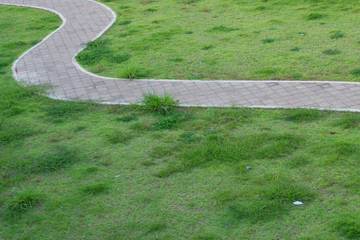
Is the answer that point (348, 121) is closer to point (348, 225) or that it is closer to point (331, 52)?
point (348, 225)

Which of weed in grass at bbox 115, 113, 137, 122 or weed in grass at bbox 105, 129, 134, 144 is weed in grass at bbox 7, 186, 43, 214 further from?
weed in grass at bbox 115, 113, 137, 122

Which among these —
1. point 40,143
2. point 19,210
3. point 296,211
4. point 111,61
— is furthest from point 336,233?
point 111,61

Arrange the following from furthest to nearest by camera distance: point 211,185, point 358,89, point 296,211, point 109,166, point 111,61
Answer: point 111,61, point 358,89, point 109,166, point 211,185, point 296,211

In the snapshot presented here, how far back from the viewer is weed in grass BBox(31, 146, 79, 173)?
598 cm

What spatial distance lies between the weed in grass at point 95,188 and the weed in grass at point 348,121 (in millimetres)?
3800

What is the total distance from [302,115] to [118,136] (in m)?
3.11

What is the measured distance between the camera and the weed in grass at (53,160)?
19.6ft

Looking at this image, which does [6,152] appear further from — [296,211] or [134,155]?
[296,211]

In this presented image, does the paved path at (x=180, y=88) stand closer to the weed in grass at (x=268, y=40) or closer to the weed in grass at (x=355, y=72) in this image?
the weed in grass at (x=355, y=72)

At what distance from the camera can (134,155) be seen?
6.20 meters

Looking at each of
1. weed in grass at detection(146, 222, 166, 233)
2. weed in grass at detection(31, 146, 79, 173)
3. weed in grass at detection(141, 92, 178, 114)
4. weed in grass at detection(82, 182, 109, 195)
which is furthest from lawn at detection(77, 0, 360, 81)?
weed in grass at detection(146, 222, 166, 233)

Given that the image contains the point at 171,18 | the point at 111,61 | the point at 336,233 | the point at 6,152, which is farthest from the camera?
the point at 171,18

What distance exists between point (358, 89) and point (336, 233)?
13.4 ft

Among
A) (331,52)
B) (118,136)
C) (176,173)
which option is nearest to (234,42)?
(331,52)
